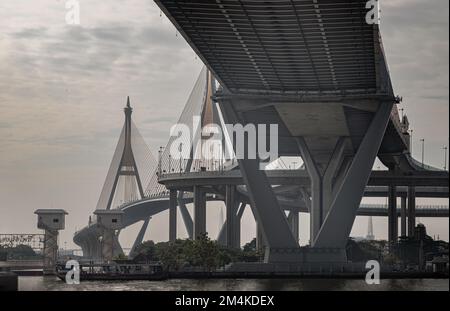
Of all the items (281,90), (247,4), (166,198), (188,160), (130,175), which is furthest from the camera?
(166,198)

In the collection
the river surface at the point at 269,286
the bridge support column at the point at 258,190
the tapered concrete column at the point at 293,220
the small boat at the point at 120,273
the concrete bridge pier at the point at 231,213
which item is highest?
the tapered concrete column at the point at 293,220

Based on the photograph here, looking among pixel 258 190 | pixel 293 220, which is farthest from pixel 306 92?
pixel 293 220

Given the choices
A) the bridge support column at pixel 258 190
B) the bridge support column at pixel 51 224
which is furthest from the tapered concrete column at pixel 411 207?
the bridge support column at pixel 258 190

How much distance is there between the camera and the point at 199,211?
151375mm

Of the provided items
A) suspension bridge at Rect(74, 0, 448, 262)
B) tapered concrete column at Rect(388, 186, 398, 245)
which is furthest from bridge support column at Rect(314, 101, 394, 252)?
tapered concrete column at Rect(388, 186, 398, 245)

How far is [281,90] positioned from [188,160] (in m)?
67.9

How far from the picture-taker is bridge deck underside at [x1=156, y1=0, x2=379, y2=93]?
63938 millimetres

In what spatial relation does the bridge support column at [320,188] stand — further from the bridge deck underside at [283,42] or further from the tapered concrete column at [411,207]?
the tapered concrete column at [411,207]

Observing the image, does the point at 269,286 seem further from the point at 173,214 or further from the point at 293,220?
the point at 293,220

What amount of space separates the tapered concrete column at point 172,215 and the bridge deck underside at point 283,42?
72.6 m

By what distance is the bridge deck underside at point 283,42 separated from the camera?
63.9 m

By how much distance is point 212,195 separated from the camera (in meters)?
181
